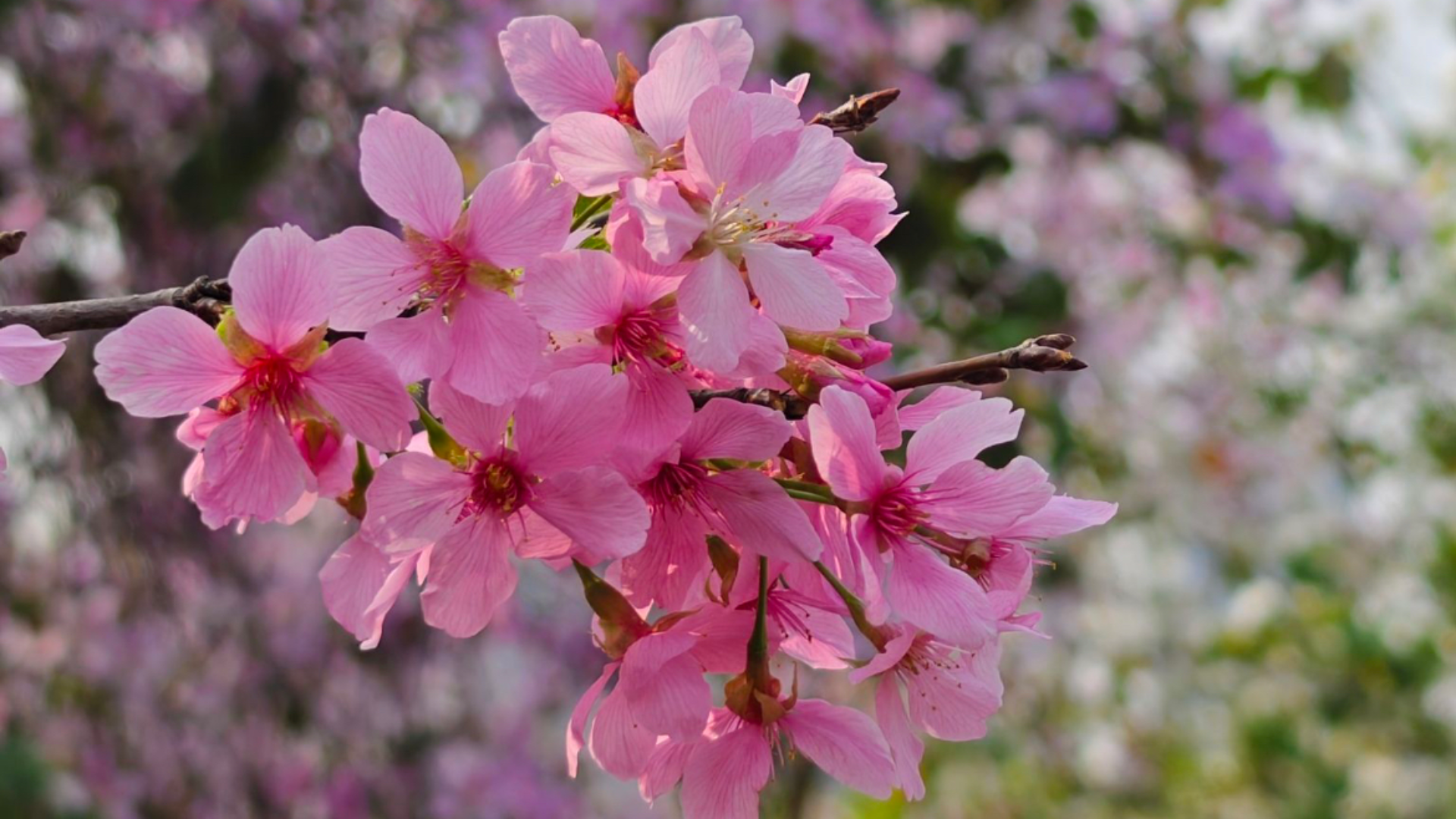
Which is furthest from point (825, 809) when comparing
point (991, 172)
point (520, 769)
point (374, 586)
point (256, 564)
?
point (374, 586)

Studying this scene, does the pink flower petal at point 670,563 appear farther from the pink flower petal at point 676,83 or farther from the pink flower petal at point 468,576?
the pink flower petal at point 676,83

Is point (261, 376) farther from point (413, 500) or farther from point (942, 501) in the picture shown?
point (942, 501)

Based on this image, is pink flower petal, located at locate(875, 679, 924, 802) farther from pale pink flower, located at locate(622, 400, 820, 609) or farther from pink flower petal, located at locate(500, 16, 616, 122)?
pink flower petal, located at locate(500, 16, 616, 122)

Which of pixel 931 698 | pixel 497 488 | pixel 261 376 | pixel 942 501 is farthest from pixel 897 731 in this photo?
pixel 261 376

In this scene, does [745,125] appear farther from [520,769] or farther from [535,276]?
[520,769]

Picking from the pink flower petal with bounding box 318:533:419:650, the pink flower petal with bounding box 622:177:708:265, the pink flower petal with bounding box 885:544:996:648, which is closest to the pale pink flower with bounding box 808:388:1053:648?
the pink flower petal with bounding box 885:544:996:648

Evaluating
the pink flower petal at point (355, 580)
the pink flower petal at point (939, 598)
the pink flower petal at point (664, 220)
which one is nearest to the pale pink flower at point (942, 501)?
the pink flower petal at point (939, 598)
